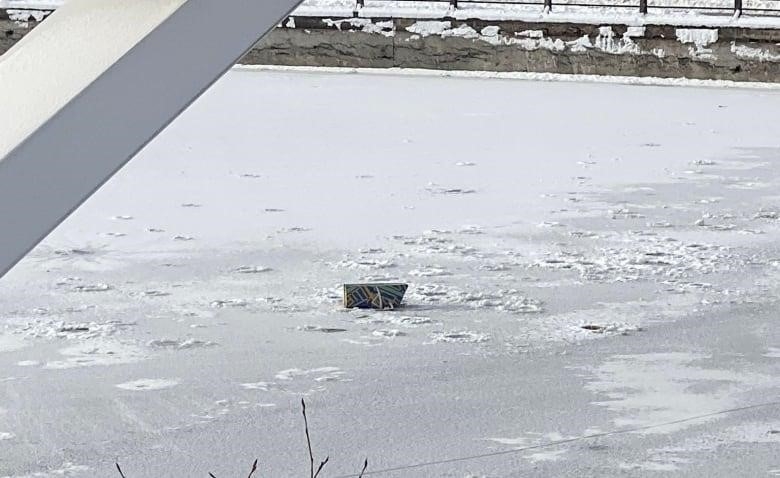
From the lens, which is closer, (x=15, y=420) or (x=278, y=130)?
(x=15, y=420)

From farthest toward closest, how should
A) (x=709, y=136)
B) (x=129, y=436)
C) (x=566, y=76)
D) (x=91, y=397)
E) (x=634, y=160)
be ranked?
(x=566, y=76)
(x=709, y=136)
(x=634, y=160)
(x=91, y=397)
(x=129, y=436)

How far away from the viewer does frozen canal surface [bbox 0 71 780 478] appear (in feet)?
11.5

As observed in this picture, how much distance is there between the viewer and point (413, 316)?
4.83 meters

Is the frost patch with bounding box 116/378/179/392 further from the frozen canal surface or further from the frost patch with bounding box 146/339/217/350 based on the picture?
the frost patch with bounding box 146/339/217/350

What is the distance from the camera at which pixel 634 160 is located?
8.70 metres

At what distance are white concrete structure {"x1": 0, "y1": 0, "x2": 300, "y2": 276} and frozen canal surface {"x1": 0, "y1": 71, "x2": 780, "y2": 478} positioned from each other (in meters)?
1.99

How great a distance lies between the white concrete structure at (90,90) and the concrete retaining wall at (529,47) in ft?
39.4

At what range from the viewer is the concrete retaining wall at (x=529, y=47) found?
12984mm

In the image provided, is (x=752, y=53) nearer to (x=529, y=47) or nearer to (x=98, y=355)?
(x=529, y=47)

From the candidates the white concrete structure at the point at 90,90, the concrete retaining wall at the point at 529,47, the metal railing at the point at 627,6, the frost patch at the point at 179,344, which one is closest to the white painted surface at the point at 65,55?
the white concrete structure at the point at 90,90

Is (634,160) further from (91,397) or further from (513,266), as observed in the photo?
(91,397)

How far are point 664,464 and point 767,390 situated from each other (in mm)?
788

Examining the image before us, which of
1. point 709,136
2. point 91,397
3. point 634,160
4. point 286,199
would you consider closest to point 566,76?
point 709,136

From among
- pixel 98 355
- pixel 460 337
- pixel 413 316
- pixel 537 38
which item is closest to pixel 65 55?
pixel 98 355
